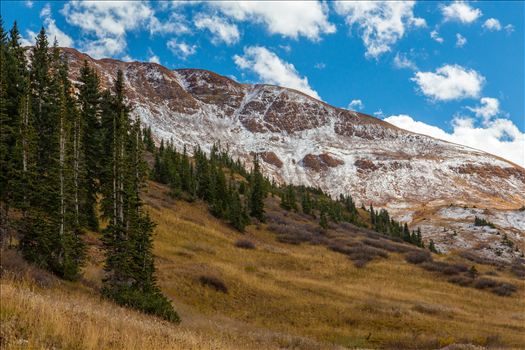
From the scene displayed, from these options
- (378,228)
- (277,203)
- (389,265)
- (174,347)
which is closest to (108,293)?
(174,347)

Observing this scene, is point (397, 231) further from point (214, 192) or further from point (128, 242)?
point (128, 242)

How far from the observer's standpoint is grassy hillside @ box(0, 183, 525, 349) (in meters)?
7.72

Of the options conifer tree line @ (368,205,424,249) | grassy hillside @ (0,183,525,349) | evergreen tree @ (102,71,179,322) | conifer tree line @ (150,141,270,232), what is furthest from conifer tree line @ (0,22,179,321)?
conifer tree line @ (368,205,424,249)

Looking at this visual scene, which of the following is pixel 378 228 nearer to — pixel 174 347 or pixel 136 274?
pixel 136 274

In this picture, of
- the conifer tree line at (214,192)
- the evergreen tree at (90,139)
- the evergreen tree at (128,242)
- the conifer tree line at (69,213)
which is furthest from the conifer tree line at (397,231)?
the conifer tree line at (69,213)

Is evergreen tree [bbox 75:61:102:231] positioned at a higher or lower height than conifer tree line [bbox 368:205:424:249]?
higher

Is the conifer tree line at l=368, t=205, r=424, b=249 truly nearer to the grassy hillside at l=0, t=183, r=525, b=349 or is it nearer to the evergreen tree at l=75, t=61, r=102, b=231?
the grassy hillside at l=0, t=183, r=525, b=349

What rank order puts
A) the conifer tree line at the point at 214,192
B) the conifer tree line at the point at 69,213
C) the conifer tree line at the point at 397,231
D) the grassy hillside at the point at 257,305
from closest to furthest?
the grassy hillside at the point at 257,305
the conifer tree line at the point at 69,213
the conifer tree line at the point at 214,192
the conifer tree line at the point at 397,231

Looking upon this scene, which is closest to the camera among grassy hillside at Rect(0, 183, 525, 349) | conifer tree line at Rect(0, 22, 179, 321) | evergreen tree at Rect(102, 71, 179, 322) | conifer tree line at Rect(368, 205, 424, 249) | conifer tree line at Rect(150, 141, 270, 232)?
grassy hillside at Rect(0, 183, 525, 349)

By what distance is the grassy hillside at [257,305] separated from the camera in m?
7.72

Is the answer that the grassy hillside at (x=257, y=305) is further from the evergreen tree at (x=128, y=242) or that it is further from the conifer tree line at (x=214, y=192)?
the conifer tree line at (x=214, y=192)

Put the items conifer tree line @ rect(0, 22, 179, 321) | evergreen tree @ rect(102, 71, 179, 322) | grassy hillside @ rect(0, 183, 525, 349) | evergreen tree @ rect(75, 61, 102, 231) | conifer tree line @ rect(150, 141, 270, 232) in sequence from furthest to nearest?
conifer tree line @ rect(150, 141, 270, 232)
evergreen tree @ rect(75, 61, 102, 231)
conifer tree line @ rect(0, 22, 179, 321)
evergreen tree @ rect(102, 71, 179, 322)
grassy hillside @ rect(0, 183, 525, 349)

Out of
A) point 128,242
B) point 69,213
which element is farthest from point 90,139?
point 128,242

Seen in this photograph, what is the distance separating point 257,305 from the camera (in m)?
30.3
